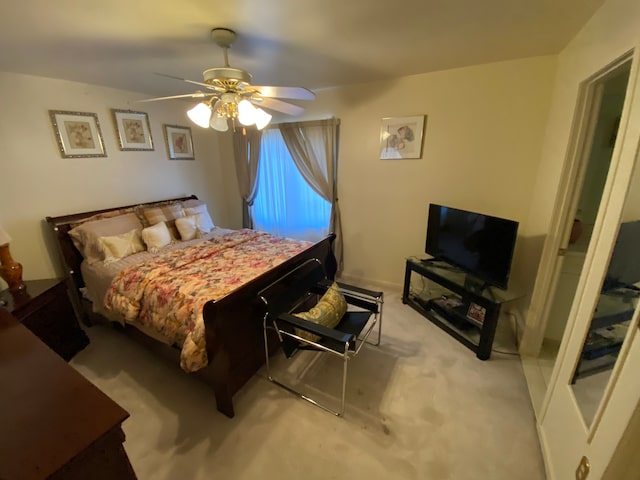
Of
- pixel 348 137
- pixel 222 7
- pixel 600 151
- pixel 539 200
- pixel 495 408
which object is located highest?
pixel 222 7

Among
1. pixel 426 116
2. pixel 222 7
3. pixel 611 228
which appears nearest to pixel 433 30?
pixel 426 116

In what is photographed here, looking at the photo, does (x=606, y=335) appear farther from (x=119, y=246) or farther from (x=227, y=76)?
(x=119, y=246)

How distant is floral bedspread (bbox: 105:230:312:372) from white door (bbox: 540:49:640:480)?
6.09 feet

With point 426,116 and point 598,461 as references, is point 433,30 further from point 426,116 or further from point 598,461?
point 598,461

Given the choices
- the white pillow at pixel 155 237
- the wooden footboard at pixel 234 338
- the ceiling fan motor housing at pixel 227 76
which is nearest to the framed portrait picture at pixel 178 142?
the white pillow at pixel 155 237

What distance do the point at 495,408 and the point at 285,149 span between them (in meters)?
3.34

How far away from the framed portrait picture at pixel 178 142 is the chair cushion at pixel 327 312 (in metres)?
2.78

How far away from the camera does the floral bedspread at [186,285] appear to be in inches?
65.2

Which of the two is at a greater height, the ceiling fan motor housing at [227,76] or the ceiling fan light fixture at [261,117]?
the ceiling fan motor housing at [227,76]

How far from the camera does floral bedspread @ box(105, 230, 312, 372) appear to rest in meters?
1.66

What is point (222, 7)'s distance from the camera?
1430mm

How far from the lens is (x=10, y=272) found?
1.93 metres

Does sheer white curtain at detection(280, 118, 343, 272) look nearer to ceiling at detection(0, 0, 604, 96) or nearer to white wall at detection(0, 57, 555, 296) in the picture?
white wall at detection(0, 57, 555, 296)

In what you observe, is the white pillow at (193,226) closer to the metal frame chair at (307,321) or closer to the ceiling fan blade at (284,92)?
the metal frame chair at (307,321)
